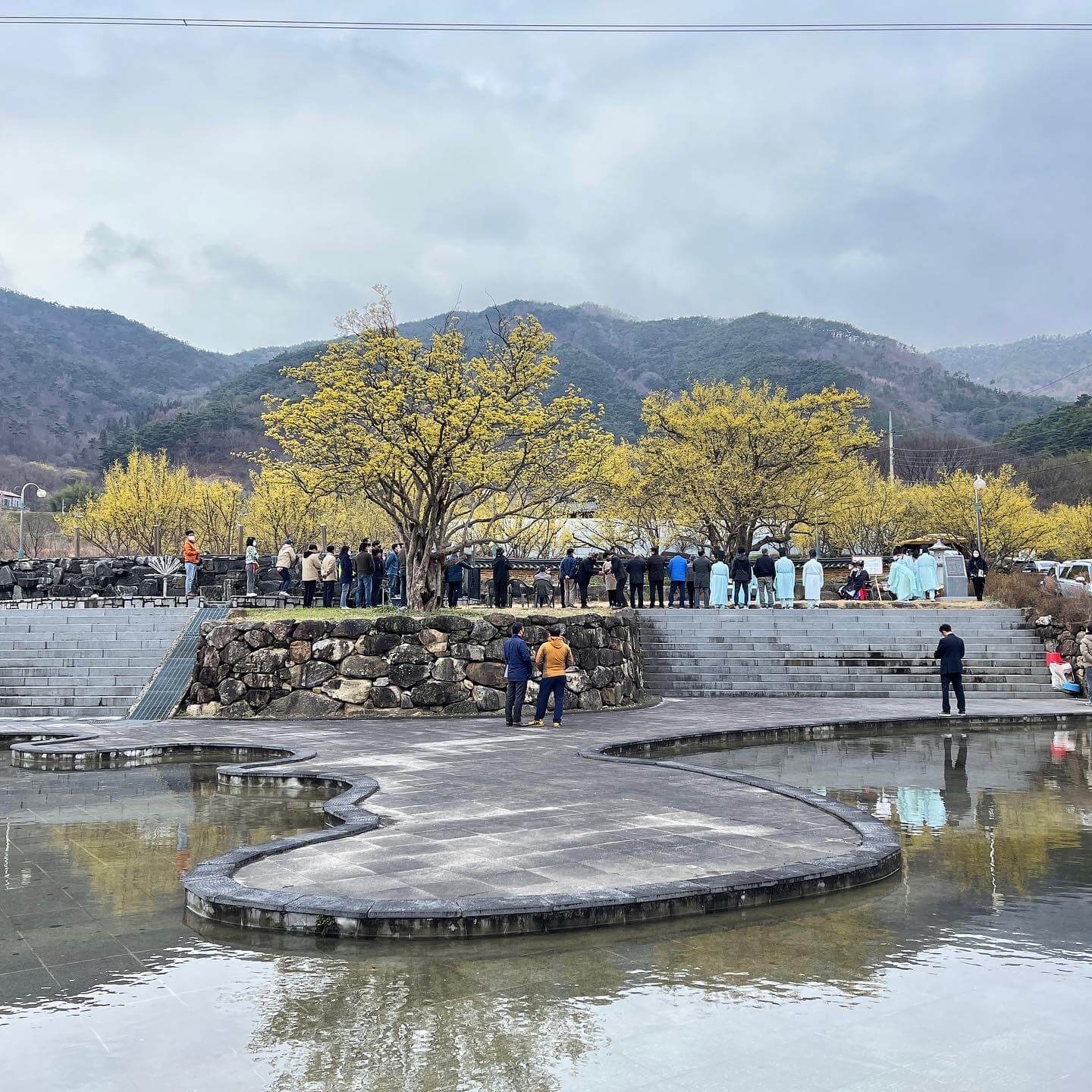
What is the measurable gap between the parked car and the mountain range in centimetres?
5037

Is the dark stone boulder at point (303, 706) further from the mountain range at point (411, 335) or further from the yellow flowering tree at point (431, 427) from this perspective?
the mountain range at point (411, 335)

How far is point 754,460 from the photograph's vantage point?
36.2 metres

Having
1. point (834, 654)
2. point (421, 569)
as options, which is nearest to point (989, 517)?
point (834, 654)

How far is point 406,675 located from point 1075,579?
2439cm

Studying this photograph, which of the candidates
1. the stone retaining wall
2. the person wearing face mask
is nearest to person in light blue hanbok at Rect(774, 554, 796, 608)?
Result: the person wearing face mask

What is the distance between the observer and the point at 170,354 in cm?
18950

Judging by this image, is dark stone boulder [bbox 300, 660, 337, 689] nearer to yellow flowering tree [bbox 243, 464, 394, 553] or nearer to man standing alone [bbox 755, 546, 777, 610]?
man standing alone [bbox 755, 546, 777, 610]

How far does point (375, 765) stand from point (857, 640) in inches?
596

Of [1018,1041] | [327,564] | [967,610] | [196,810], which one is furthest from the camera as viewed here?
[967,610]

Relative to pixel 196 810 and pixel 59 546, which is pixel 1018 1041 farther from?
pixel 59 546

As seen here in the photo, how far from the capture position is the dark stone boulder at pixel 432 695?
18375 mm

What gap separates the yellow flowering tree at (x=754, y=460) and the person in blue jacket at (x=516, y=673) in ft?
67.1

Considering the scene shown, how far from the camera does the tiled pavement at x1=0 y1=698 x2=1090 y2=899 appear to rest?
7.08 m

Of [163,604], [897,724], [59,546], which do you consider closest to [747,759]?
[897,724]
